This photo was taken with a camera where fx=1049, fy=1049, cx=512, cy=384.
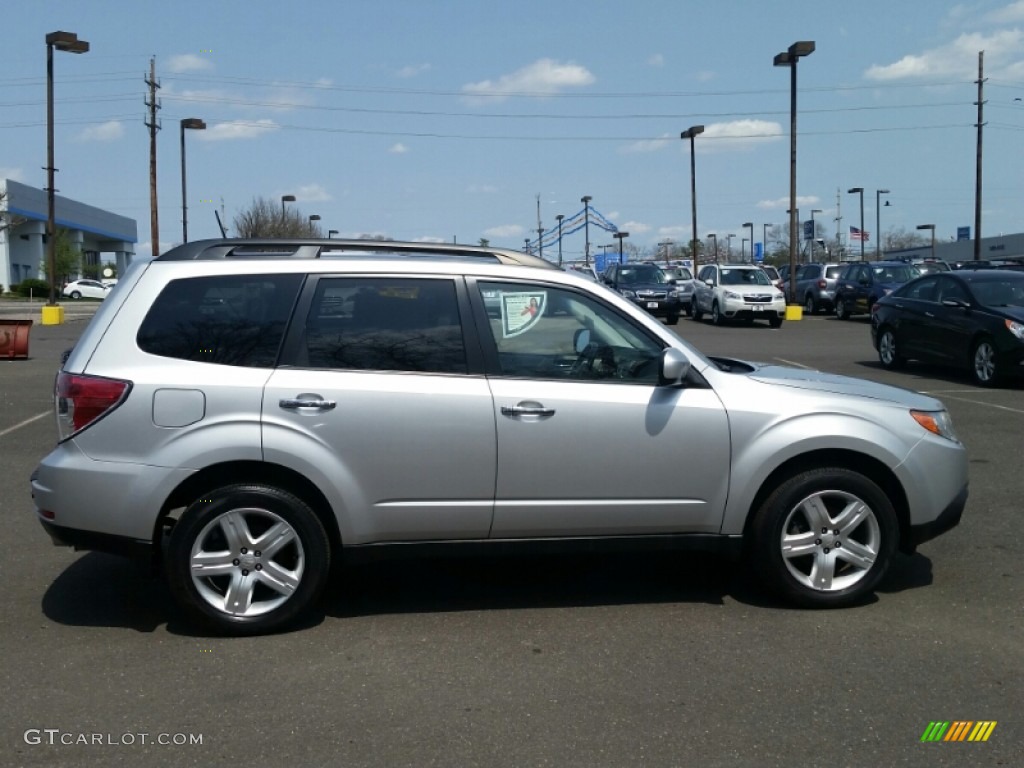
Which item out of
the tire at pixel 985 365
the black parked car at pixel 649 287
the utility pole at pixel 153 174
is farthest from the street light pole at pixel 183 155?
the tire at pixel 985 365

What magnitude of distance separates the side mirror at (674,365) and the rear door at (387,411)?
2.72ft

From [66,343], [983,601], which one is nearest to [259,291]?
[983,601]

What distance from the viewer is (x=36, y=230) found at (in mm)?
73688

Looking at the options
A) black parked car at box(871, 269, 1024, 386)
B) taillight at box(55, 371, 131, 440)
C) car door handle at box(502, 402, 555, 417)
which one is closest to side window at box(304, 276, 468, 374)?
car door handle at box(502, 402, 555, 417)

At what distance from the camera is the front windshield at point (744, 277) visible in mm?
29797

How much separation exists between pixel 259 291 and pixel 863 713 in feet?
10.4

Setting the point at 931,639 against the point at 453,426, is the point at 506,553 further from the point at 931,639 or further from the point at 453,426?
the point at 931,639

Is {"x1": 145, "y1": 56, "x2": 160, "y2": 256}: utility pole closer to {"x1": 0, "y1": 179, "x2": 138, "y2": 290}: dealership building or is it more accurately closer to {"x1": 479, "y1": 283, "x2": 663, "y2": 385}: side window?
{"x1": 0, "y1": 179, "x2": 138, "y2": 290}: dealership building

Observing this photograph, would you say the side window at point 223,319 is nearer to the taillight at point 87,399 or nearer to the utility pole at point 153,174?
the taillight at point 87,399

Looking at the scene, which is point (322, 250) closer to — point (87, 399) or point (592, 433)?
point (87, 399)

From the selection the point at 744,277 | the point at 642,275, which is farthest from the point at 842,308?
the point at 642,275

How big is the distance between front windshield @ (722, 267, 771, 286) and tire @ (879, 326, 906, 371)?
508 inches

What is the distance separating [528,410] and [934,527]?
83.7 inches

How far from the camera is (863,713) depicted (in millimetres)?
3992
